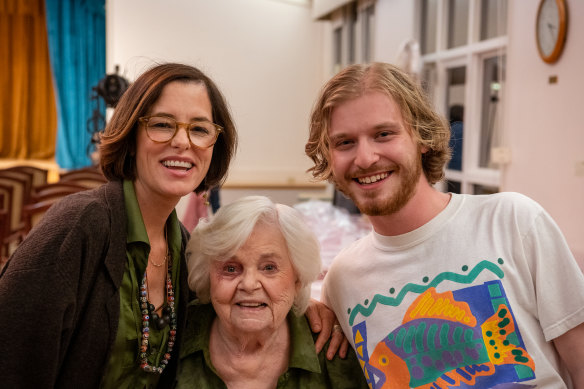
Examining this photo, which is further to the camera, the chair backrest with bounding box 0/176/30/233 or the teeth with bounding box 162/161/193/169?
the chair backrest with bounding box 0/176/30/233

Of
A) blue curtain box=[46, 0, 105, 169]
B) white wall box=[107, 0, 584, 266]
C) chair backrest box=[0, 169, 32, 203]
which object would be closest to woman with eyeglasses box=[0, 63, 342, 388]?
chair backrest box=[0, 169, 32, 203]

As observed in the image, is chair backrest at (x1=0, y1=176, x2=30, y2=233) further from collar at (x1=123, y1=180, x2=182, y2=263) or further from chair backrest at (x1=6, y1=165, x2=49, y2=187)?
collar at (x1=123, y1=180, x2=182, y2=263)

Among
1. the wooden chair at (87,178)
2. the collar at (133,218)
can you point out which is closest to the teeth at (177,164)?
the collar at (133,218)

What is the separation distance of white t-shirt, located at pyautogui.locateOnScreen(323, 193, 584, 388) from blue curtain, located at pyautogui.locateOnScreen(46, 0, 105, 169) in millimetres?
9772

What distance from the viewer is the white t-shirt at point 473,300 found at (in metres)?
1.34

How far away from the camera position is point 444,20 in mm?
4867

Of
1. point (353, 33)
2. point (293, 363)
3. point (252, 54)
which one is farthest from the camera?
point (252, 54)

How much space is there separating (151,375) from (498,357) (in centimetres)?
91

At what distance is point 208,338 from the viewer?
1.69 meters

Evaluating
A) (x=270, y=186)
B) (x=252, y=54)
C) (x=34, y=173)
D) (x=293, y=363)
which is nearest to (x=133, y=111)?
(x=293, y=363)

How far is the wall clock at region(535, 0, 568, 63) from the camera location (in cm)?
299

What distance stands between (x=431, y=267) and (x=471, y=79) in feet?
10.8

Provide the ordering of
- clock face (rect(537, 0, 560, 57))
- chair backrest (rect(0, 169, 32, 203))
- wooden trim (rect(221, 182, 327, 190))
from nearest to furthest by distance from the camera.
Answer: clock face (rect(537, 0, 560, 57))
chair backrest (rect(0, 169, 32, 203))
wooden trim (rect(221, 182, 327, 190))

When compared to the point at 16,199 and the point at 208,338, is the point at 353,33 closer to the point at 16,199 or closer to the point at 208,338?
the point at 16,199
